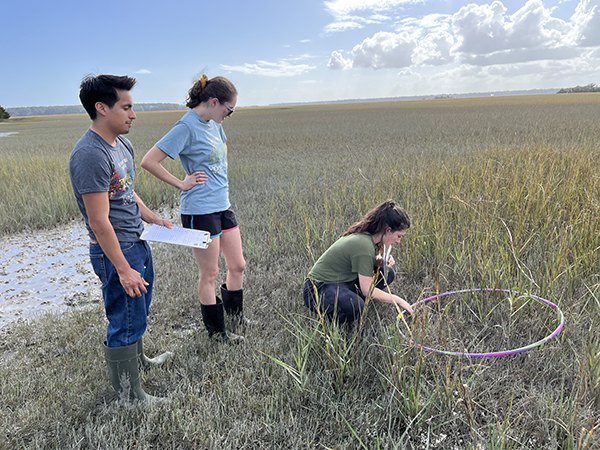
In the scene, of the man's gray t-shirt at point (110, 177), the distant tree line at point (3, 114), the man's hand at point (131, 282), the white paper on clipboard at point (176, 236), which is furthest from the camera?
the distant tree line at point (3, 114)

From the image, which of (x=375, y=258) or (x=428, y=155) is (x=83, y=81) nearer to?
(x=375, y=258)

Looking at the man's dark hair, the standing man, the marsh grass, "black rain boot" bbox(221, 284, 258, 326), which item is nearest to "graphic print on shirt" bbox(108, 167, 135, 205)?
the standing man

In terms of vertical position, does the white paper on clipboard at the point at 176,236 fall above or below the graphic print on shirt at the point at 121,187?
below

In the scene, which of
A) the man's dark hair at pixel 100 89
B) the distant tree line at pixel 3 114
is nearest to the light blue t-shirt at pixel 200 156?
the man's dark hair at pixel 100 89

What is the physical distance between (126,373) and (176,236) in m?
0.79

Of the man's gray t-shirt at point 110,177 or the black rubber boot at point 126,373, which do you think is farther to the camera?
the black rubber boot at point 126,373

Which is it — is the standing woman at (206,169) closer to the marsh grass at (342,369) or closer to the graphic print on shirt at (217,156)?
A: the graphic print on shirt at (217,156)

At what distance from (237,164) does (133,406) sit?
351 inches

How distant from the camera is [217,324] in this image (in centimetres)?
262

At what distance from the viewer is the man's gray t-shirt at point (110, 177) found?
156 cm

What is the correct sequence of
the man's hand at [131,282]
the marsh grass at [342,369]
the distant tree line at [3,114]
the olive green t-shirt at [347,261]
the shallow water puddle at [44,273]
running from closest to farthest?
the man's hand at [131,282]
the marsh grass at [342,369]
the olive green t-shirt at [347,261]
the shallow water puddle at [44,273]
the distant tree line at [3,114]

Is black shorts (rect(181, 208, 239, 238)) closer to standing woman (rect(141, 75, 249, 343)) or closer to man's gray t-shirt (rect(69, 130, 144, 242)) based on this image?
standing woman (rect(141, 75, 249, 343))

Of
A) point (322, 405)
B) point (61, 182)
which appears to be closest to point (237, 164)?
point (61, 182)

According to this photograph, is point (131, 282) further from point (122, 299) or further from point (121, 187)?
point (121, 187)
